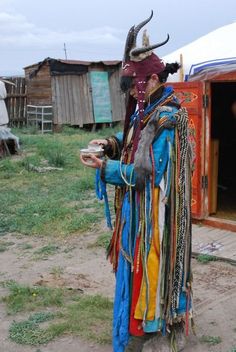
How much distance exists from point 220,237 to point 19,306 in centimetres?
242

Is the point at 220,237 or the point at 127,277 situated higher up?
the point at 127,277

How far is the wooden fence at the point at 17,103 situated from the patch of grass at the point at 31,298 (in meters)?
13.7

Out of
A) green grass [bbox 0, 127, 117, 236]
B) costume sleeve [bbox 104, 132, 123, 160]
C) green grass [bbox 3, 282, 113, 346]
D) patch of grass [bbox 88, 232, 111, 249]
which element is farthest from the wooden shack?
costume sleeve [bbox 104, 132, 123, 160]

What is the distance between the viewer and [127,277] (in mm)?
3012

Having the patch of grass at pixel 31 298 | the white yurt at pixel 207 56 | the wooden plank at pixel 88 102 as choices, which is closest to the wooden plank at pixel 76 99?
the wooden plank at pixel 88 102

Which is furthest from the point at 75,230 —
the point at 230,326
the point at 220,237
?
the point at 230,326

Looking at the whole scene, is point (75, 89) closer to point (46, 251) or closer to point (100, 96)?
point (100, 96)

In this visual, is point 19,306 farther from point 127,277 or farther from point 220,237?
point 220,237

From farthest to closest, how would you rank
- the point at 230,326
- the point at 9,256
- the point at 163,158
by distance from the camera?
the point at 9,256 < the point at 230,326 < the point at 163,158

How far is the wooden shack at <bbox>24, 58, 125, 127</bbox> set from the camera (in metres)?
17.1

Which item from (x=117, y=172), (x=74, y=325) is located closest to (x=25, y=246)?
(x=74, y=325)

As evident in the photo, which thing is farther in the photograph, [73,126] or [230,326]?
[73,126]

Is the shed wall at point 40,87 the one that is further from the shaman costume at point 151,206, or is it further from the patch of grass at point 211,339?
the shaman costume at point 151,206

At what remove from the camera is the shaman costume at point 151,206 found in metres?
2.87
